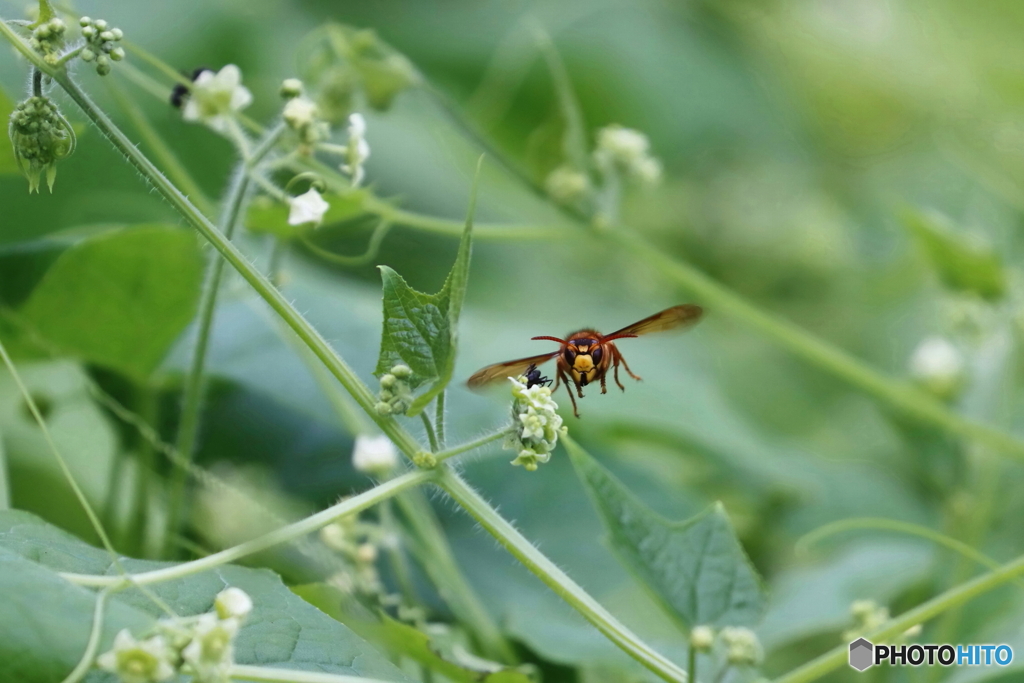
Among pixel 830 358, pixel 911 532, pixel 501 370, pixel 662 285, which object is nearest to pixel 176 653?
pixel 501 370

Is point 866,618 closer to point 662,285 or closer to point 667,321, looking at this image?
point 667,321

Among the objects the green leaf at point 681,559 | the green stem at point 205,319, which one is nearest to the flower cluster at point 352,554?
the green stem at point 205,319

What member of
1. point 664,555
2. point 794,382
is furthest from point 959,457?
point 664,555

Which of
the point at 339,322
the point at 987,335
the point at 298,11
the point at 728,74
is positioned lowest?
the point at 339,322

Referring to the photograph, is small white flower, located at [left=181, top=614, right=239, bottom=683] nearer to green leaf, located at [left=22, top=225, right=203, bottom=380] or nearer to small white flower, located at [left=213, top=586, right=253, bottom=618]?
small white flower, located at [left=213, top=586, right=253, bottom=618]

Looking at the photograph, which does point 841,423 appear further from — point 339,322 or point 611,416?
point 339,322

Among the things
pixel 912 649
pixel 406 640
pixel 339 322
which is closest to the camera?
pixel 406 640
